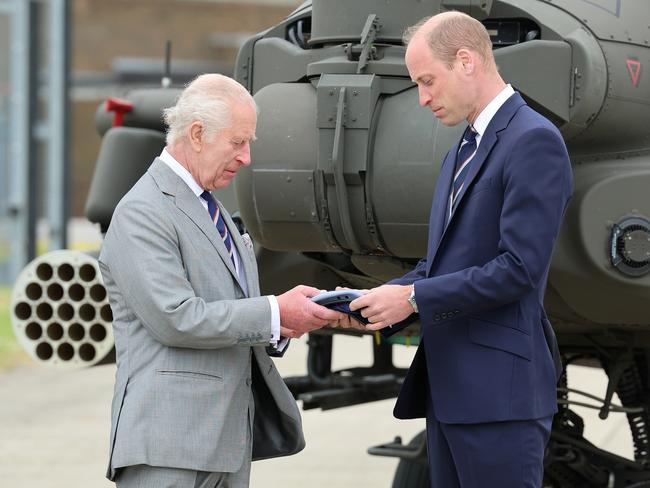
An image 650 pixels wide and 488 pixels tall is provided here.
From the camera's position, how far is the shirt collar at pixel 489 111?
11.2ft

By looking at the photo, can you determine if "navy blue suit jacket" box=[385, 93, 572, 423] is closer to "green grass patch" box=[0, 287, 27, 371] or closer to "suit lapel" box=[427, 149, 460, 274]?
"suit lapel" box=[427, 149, 460, 274]

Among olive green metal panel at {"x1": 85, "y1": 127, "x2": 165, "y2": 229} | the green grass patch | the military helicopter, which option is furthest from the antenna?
the green grass patch

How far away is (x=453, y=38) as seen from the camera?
3357 mm

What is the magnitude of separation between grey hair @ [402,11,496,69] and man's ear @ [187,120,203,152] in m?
0.60

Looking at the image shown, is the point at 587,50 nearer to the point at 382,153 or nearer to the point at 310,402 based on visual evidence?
the point at 382,153

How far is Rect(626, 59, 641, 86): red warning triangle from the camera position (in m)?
4.33

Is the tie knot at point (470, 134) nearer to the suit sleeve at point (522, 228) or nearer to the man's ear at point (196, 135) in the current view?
the suit sleeve at point (522, 228)

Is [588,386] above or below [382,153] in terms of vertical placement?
below

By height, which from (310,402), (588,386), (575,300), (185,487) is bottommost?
(588,386)

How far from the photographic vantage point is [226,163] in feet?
11.2

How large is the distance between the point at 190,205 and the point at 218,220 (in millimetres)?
159

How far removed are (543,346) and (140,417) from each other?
1003 mm

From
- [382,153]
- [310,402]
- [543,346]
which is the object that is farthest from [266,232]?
[310,402]

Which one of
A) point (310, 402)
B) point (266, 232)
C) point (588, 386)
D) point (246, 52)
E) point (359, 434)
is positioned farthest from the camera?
point (588, 386)
